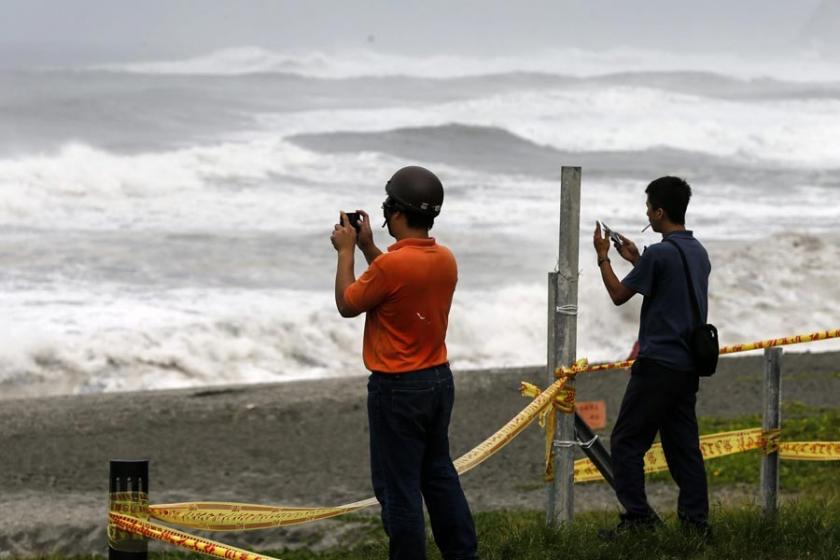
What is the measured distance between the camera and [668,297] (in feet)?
19.2

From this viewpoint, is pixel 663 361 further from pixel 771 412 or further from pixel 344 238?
pixel 344 238

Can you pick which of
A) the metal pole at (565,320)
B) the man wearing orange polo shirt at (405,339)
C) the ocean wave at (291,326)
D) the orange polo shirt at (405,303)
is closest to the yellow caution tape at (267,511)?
the metal pole at (565,320)

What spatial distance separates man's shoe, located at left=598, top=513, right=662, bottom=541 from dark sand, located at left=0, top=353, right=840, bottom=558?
7.57 ft

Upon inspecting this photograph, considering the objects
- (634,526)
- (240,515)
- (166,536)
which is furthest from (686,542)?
(166,536)

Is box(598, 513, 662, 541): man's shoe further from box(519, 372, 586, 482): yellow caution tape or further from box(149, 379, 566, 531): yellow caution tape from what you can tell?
box(149, 379, 566, 531): yellow caution tape

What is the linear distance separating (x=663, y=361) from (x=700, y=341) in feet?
0.57

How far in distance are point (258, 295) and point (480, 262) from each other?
17.5 ft

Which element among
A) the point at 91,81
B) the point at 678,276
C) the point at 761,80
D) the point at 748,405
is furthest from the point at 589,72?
the point at 678,276

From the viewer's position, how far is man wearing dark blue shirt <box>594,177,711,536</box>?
584 centimetres

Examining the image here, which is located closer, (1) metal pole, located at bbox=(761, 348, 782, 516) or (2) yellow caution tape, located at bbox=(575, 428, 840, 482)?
(1) metal pole, located at bbox=(761, 348, 782, 516)

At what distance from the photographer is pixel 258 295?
2119 centimetres

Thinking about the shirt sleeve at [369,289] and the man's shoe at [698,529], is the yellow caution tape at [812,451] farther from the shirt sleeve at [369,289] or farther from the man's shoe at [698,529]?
the shirt sleeve at [369,289]

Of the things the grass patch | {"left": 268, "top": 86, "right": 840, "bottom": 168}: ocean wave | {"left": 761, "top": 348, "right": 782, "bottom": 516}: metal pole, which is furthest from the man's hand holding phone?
{"left": 268, "top": 86, "right": 840, "bottom": 168}: ocean wave

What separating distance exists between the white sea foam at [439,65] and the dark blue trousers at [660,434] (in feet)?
206
